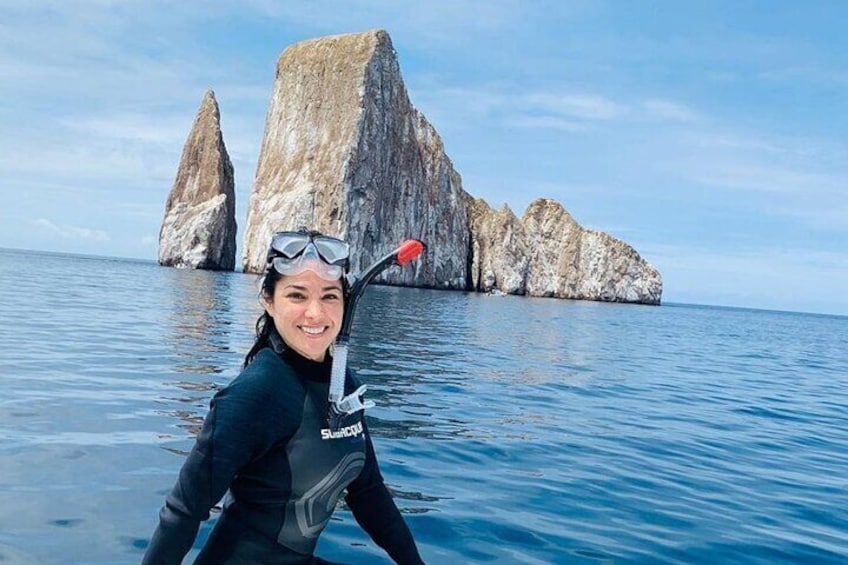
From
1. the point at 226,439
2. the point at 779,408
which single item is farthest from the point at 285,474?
the point at 779,408

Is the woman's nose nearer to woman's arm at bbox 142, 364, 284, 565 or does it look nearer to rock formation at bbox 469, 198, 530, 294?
woman's arm at bbox 142, 364, 284, 565

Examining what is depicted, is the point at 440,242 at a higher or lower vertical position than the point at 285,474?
higher

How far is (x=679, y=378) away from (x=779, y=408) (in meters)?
4.48

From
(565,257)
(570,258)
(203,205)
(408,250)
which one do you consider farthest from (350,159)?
(408,250)

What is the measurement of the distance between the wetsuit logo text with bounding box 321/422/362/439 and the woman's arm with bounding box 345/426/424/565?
0.22 meters

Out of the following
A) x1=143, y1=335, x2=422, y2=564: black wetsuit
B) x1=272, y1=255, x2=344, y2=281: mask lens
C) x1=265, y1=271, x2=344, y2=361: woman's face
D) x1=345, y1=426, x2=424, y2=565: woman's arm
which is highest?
x1=272, y1=255, x2=344, y2=281: mask lens

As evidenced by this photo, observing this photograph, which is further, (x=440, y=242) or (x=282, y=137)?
(x=440, y=242)

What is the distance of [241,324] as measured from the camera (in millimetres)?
24812

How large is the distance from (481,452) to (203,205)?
91374 mm

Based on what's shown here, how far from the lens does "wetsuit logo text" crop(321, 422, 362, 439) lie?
133 inches

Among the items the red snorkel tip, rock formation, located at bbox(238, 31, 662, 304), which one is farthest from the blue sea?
rock formation, located at bbox(238, 31, 662, 304)

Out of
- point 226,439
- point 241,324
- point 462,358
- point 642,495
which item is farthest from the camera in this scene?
point 241,324

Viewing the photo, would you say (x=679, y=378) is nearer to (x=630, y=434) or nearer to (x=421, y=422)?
(x=630, y=434)

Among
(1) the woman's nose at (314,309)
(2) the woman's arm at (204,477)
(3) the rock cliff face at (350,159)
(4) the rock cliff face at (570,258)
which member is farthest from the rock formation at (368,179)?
(2) the woman's arm at (204,477)
